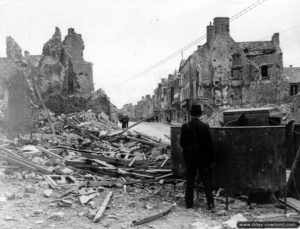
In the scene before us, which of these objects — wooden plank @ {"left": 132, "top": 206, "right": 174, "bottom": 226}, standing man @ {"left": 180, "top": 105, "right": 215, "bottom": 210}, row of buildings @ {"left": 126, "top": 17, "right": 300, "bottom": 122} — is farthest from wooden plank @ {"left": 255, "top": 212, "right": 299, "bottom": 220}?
row of buildings @ {"left": 126, "top": 17, "right": 300, "bottom": 122}

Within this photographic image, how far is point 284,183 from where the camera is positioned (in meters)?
5.59

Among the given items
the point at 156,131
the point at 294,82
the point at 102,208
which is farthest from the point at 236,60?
the point at 102,208

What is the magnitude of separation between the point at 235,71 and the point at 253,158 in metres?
38.1

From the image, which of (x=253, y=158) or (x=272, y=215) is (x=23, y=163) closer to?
(x=253, y=158)

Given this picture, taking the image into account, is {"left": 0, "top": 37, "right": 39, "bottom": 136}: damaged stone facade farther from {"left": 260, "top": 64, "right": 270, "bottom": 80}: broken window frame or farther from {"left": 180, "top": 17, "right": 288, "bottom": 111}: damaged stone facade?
{"left": 260, "top": 64, "right": 270, "bottom": 80}: broken window frame

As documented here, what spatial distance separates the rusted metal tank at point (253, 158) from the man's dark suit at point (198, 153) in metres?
0.29

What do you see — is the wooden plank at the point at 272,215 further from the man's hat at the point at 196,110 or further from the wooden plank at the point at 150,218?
the man's hat at the point at 196,110

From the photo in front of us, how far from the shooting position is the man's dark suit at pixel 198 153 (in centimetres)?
570

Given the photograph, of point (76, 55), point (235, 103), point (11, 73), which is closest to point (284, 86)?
point (235, 103)

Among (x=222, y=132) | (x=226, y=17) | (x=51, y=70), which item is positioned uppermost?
(x=226, y=17)

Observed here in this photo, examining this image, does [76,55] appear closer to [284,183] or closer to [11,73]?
[11,73]

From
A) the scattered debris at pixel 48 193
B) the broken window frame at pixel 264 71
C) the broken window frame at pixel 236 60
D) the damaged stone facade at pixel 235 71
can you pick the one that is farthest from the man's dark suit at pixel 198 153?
the broken window frame at pixel 264 71

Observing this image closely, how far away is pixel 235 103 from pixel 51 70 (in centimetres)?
2317

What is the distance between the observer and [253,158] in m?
5.47
